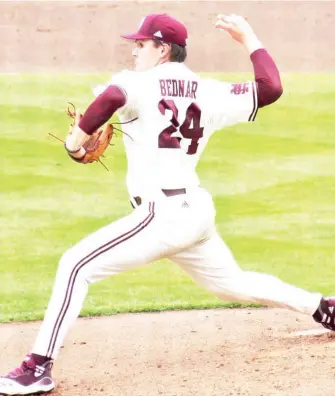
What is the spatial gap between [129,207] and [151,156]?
5344 mm

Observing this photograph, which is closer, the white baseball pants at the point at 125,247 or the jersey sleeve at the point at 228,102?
the white baseball pants at the point at 125,247

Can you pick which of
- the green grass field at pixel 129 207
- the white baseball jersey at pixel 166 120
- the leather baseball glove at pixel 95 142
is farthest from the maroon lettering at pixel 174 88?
the green grass field at pixel 129 207

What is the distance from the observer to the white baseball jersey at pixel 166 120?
446cm

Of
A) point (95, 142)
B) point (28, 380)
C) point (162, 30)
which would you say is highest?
point (162, 30)

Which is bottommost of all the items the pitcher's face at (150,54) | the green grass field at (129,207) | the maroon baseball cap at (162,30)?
the green grass field at (129,207)

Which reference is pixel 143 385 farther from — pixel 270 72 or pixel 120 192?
pixel 120 192

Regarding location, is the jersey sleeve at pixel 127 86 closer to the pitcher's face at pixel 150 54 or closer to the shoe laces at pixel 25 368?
the pitcher's face at pixel 150 54

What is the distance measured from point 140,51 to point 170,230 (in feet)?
2.75

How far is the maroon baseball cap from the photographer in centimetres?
462

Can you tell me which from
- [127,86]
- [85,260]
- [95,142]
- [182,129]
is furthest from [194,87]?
[85,260]

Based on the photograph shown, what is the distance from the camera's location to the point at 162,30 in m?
4.61

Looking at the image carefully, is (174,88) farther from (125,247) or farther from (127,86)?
(125,247)

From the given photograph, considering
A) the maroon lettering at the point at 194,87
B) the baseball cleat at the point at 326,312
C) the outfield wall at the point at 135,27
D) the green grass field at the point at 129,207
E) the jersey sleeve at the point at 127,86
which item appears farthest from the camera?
the outfield wall at the point at 135,27

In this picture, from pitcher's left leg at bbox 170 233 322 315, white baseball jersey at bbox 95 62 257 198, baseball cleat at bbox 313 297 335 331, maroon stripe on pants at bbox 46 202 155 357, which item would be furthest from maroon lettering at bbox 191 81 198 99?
baseball cleat at bbox 313 297 335 331
